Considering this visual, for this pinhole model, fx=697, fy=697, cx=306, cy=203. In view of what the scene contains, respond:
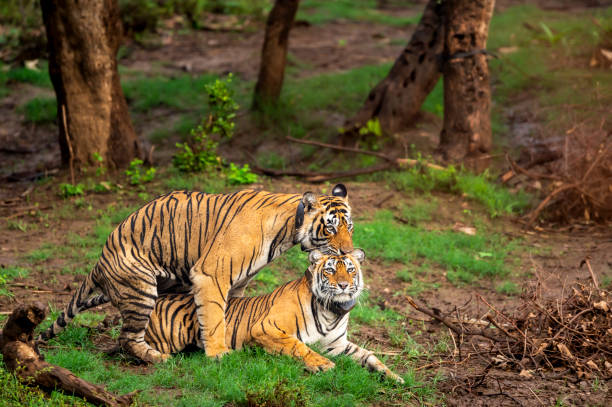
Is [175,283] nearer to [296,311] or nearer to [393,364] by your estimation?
[296,311]

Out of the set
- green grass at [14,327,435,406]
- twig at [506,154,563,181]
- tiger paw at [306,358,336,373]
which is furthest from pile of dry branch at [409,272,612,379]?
twig at [506,154,563,181]

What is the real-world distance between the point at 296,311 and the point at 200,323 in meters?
0.75

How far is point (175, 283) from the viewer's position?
19.2 ft

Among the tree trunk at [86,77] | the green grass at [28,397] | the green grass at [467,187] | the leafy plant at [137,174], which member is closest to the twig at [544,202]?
the green grass at [467,187]

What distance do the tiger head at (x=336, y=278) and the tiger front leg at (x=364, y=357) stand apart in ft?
1.28

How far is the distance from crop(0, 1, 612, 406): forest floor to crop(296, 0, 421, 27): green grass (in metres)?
0.27

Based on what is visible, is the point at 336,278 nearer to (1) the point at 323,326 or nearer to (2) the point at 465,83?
(1) the point at 323,326

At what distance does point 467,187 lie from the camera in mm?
9695

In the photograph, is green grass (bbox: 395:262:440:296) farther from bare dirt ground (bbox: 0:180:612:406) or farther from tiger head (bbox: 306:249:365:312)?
tiger head (bbox: 306:249:365:312)

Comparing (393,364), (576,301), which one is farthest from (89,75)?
(576,301)

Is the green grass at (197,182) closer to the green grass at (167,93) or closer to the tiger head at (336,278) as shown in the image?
the tiger head at (336,278)

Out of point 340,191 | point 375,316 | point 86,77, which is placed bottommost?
point 375,316

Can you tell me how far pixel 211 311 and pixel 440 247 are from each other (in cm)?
396

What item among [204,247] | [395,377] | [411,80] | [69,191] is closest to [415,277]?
[395,377]
